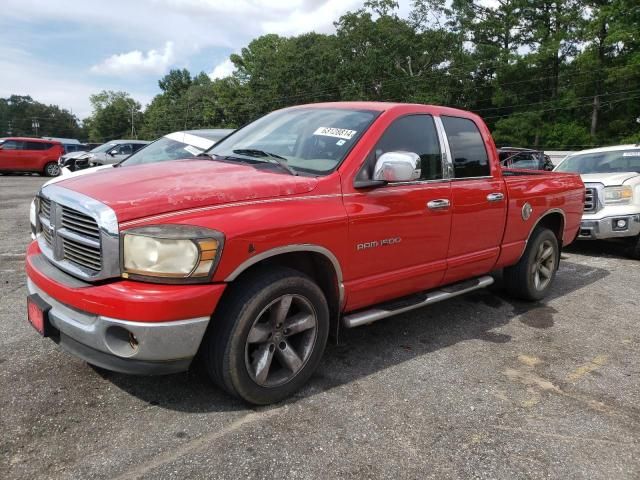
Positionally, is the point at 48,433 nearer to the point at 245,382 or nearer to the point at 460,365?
the point at 245,382

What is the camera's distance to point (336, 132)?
11.9 feet

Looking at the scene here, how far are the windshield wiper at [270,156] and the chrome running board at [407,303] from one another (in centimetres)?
102

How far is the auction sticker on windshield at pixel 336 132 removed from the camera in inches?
140

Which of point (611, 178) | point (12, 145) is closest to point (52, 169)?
point (12, 145)

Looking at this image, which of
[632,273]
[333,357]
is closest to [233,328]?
[333,357]

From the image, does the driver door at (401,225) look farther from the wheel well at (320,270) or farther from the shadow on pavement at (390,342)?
the shadow on pavement at (390,342)

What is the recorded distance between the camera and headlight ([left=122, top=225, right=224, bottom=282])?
2537 mm

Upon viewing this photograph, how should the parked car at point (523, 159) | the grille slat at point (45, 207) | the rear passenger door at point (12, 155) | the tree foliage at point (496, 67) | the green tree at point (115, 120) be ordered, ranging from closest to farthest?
the grille slat at point (45, 207), the parked car at point (523, 159), the rear passenger door at point (12, 155), the tree foliage at point (496, 67), the green tree at point (115, 120)

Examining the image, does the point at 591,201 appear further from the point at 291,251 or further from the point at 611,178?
the point at 291,251

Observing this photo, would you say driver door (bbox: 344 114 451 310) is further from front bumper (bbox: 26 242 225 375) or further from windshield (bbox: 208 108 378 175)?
front bumper (bbox: 26 242 225 375)

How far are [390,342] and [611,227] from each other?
197 inches

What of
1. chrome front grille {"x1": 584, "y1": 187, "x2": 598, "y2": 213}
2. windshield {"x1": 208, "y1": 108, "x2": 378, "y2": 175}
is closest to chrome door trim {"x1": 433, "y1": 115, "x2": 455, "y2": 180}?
windshield {"x1": 208, "y1": 108, "x2": 378, "y2": 175}

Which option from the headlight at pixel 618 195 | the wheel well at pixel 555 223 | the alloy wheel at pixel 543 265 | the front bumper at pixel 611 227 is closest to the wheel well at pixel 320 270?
the alloy wheel at pixel 543 265

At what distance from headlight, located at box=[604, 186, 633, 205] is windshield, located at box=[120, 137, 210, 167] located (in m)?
Answer: 5.88
